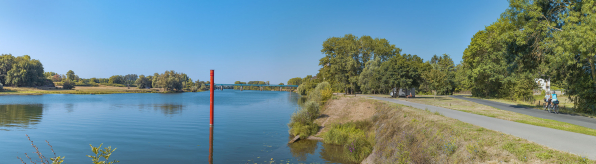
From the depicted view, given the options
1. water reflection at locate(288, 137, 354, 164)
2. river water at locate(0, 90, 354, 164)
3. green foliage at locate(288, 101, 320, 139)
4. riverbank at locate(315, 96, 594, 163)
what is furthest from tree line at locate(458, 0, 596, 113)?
green foliage at locate(288, 101, 320, 139)

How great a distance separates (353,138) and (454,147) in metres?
8.29

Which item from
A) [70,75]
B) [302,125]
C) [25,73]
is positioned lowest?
[302,125]

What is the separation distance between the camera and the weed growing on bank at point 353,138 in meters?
14.4

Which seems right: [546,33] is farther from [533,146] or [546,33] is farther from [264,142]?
[264,142]

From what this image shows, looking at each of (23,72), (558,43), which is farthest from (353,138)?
(23,72)

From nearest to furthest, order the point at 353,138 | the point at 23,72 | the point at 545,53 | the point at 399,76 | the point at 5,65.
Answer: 1. the point at 353,138
2. the point at 545,53
3. the point at 399,76
4. the point at 23,72
5. the point at 5,65

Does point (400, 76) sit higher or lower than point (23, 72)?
lower

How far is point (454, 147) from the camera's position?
875 centimetres

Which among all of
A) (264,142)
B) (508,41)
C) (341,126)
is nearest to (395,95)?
(508,41)

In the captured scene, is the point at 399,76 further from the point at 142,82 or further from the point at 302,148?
the point at 142,82

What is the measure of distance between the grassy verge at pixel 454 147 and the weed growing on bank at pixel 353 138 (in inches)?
30.3

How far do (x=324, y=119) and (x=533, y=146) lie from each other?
19.0 metres

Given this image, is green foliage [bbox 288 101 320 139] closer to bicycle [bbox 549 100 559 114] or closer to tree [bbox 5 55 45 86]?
bicycle [bbox 549 100 559 114]

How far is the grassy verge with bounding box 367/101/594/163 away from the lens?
7069 millimetres
